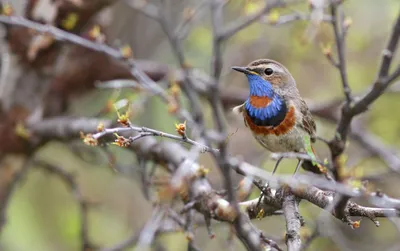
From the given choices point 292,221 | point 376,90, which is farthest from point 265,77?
point 292,221

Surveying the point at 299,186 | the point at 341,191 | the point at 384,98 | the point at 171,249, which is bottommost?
the point at 171,249

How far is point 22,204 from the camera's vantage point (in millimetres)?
7703

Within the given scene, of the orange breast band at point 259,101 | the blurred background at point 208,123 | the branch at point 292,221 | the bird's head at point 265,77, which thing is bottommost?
the blurred background at point 208,123

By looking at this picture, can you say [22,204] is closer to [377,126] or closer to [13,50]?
[13,50]

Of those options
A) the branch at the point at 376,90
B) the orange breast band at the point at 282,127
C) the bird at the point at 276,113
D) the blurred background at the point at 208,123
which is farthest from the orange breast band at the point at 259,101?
the blurred background at the point at 208,123

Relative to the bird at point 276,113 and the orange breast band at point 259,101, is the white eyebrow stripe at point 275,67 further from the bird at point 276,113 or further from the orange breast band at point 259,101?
the orange breast band at point 259,101

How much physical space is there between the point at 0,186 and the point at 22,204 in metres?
2.67

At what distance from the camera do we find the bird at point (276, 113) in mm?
3699

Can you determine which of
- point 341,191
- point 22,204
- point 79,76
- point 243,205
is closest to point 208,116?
point 79,76

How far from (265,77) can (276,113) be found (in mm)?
268

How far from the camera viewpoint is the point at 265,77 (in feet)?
12.8

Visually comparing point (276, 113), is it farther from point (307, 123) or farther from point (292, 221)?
point (292, 221)

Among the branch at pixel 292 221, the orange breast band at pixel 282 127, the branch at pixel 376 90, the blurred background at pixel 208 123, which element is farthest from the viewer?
the blurred background at pixel 208 123

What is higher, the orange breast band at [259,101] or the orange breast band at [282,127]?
the orange breast band at [259,101]
